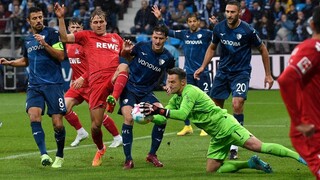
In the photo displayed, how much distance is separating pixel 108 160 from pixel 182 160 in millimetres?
1200

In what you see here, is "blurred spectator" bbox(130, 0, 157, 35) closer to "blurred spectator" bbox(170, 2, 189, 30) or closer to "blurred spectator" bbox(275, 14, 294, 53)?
"blurred spectator" bbox(170, 2, 189, 30)

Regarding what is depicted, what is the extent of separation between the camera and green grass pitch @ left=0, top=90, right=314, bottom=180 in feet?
40.3

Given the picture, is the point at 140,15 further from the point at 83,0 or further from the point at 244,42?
the point at 244,42

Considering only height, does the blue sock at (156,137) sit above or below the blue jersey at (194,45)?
below

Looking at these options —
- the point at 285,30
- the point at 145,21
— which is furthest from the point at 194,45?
the point at 145,21

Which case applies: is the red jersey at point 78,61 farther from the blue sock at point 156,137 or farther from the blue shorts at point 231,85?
the blue sock at point 156,137

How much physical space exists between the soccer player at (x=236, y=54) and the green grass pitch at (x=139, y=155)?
1.02 meters

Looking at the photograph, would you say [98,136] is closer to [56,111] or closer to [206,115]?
[56,111]

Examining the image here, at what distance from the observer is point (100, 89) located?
13.8 m

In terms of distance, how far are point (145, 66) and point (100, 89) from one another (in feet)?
2.78

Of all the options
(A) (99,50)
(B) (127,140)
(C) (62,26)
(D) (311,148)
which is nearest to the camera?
(D) (311,148)

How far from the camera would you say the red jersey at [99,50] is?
1374 centimetres

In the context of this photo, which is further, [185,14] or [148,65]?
[185,14]

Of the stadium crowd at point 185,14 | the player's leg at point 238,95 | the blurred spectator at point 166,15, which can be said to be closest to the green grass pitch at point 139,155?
the player's leg at point 238,95
